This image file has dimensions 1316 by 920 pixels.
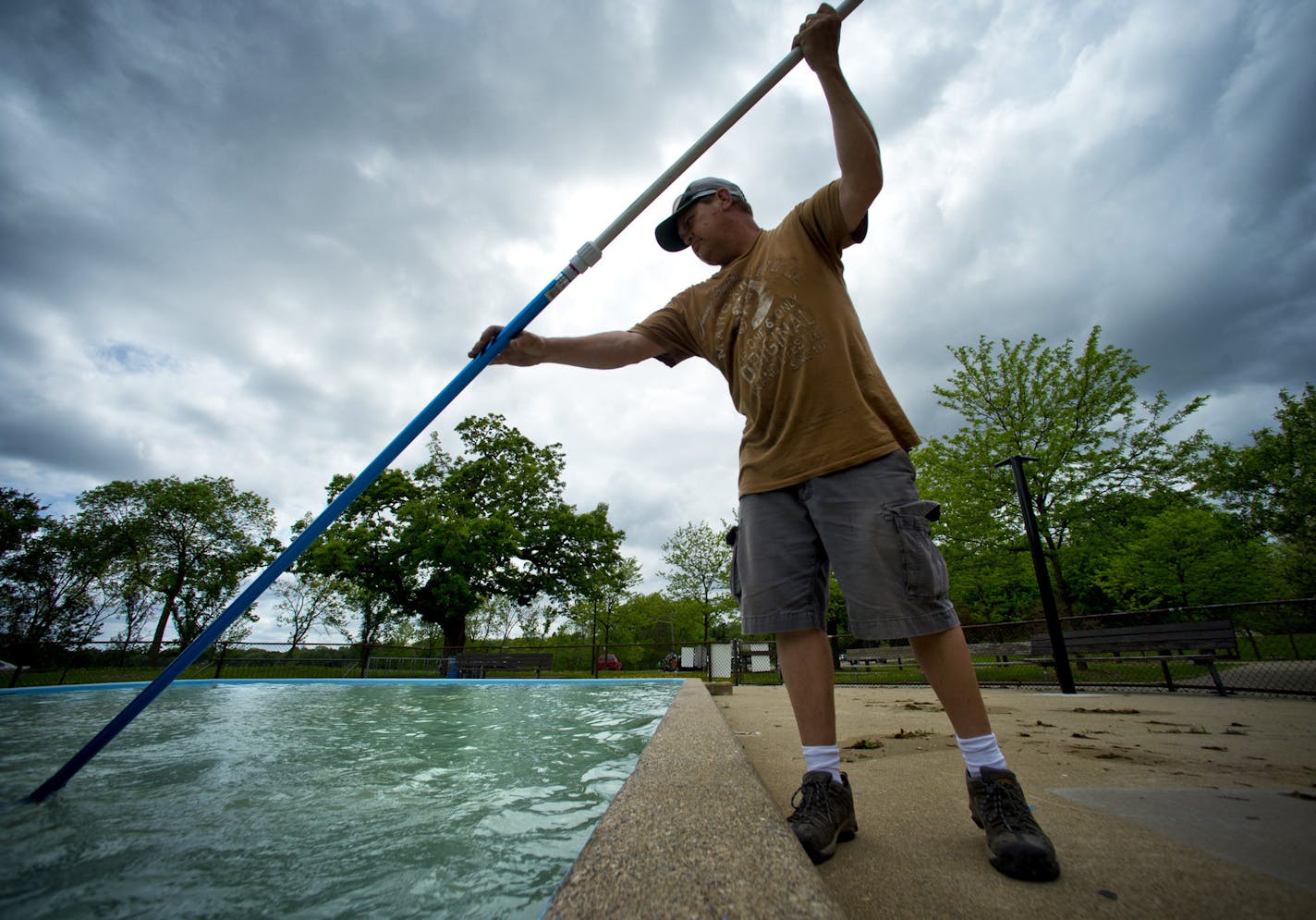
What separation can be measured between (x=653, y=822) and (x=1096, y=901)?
77 centimetres

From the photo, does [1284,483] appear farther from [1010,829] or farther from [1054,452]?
[1010,829]

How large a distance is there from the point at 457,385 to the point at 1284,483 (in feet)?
95.6

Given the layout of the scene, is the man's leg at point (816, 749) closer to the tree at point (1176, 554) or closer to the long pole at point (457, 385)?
the long pole at point (457, 385)

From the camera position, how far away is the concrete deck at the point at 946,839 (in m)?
0.78

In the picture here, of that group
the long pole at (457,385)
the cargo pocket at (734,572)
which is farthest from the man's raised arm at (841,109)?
the cargo pocket at (734,572)

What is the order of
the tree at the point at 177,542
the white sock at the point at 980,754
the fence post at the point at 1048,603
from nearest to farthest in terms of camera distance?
the white sock at the point at 980,754 → the fence post at the point at 1048,603 → the tree at the point at 177,542

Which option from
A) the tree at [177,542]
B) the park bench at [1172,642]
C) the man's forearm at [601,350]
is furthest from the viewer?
the tree at [177,542]

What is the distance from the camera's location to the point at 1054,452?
1133 centimetres

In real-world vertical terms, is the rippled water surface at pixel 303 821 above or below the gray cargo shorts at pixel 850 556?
below

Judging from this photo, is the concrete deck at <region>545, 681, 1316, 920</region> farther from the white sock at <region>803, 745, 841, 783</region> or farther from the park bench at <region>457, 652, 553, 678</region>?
the park bench at <region>457, 652, 553, 678</region>

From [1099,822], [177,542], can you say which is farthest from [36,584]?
[1099,822]

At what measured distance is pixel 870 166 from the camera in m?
1.49

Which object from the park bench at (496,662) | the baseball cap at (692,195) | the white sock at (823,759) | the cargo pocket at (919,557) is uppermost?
the baseball cap at (692,195)

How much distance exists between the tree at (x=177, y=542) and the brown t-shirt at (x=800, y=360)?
3127 cm
